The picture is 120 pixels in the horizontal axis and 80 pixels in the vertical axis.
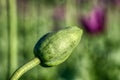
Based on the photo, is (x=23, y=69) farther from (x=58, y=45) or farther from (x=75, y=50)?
(x=75, y=50)

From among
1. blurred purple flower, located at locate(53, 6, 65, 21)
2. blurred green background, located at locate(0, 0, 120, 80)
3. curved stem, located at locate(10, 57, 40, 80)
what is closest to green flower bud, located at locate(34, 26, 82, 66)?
curved stem, located at locate(10, 57, 40, 80)

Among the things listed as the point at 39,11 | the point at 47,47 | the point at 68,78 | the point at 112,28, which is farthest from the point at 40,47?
the point at 39,11

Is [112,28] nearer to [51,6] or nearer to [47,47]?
[51,6]

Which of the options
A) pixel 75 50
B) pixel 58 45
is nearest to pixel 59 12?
pixel 75 50

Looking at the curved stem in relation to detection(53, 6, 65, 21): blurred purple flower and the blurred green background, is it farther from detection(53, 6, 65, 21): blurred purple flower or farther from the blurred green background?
detection(53, 6, 65, 21): blurred purple flower

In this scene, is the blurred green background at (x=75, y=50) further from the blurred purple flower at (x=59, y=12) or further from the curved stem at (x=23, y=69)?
the curved stem at (x=23, y=69)
